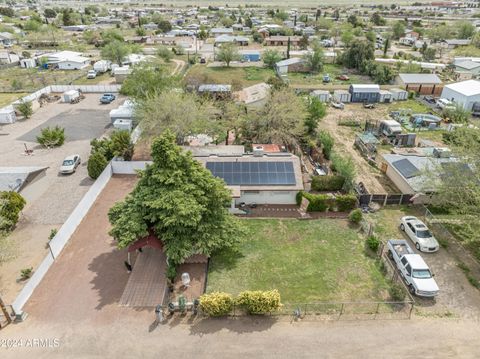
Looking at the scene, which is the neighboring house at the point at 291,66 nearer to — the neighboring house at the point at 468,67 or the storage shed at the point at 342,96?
the storage shed at the point at 342,96

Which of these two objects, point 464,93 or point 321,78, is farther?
point 321,78

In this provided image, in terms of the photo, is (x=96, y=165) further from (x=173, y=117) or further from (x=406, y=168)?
(x=406, y=168)

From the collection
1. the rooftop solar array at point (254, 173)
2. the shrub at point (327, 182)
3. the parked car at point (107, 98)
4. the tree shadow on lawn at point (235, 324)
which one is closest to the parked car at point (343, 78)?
the parked car at point (107, 98)

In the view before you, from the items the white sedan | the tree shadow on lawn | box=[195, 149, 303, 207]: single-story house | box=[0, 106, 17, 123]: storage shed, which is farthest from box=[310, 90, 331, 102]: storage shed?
box=[0, 106, 17, 123]: storage shed

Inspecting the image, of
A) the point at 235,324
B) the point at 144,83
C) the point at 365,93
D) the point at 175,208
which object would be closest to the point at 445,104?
the point at 365,93

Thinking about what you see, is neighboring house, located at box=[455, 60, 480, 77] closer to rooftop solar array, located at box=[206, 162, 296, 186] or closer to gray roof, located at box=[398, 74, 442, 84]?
gray roof, located at box=[398, 74, 442, 84]
